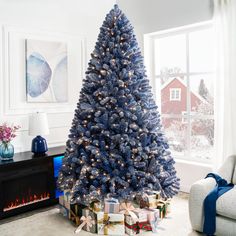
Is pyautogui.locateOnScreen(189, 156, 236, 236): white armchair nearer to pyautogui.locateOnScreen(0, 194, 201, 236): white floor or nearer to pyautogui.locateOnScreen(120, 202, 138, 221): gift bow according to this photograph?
pyautogui.locateOnScreen(0, 194, 201, 236): white floor

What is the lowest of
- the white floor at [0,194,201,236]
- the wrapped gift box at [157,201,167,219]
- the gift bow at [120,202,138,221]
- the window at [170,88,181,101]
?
the white floor at [0,194,201,236]

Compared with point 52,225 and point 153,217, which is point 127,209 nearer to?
point 153,217

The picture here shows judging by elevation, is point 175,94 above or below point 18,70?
below

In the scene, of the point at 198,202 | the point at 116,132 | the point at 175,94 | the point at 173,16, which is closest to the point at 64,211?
the point at 116,132

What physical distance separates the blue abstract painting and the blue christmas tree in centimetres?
98

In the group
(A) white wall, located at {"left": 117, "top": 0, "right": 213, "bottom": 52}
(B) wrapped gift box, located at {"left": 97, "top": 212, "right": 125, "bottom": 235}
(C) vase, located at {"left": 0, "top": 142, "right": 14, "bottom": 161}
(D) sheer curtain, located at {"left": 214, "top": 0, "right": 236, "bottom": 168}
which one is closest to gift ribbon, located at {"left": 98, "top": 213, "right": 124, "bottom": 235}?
(B) wrapped gift box, located at {"left": 97, "top": 212, "right": 125, "bottom": 235}

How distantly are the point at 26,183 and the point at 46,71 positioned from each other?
1.45m

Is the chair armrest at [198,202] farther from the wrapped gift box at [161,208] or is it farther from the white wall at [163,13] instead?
the white wall at [163,13]

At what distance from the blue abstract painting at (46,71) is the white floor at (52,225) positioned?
1.40 m

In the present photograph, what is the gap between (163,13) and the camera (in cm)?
406

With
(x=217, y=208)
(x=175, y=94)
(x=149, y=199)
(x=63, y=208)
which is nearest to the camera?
(x=217, y=208)

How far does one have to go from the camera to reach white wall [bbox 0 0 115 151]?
3545 millimetres

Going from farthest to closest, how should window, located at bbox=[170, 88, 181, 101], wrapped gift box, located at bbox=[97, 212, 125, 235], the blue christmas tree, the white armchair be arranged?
window, located at bbox=[170, 88, 181, 101]
the blue christmas tree
wrapped gift box, located at bbox=[97, 212, 125, 235]
the white armchair

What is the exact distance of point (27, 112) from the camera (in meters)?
3.73
